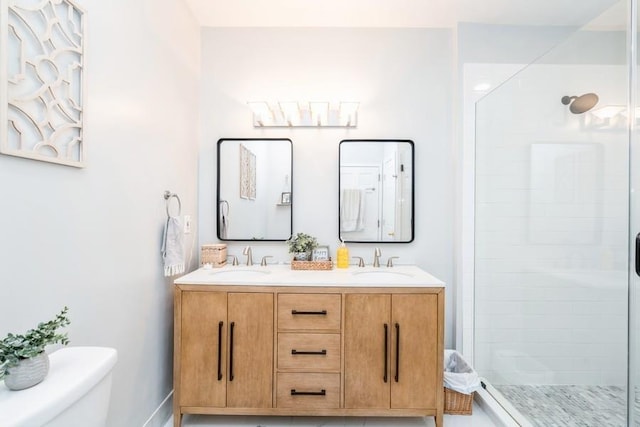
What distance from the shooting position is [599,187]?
4.84 ft

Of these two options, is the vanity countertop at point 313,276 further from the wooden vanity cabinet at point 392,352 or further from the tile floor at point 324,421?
the tile floor at point 324,421

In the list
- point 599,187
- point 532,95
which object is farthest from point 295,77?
point 599,187

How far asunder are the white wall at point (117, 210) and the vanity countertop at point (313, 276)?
0.85 ft

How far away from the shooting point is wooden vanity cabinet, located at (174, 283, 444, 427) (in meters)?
1.73

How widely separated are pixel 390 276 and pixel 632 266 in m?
1.12

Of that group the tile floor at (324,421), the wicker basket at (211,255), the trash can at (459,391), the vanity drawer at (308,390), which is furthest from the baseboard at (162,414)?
the trash can at (459,391)

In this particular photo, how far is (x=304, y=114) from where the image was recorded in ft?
7.52

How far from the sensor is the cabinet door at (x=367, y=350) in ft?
5.68

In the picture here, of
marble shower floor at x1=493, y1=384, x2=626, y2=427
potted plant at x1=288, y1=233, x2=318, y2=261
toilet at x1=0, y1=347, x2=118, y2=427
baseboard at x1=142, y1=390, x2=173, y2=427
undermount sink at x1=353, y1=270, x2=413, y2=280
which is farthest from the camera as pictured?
potted plant at x1=288, y1=233, x2=318, y2=261

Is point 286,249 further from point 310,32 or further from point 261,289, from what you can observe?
point 310,32

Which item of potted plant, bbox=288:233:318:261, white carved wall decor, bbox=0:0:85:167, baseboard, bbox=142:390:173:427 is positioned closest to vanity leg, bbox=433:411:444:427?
potted plant, bbox=288:233:318:261

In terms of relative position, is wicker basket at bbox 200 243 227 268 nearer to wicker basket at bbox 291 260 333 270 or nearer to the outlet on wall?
the outlet on wall

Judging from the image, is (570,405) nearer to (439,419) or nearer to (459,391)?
(459,391)

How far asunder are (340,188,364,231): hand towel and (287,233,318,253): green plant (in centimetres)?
24
